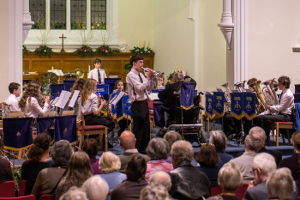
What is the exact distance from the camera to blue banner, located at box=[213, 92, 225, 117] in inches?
320

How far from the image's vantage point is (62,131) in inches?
231

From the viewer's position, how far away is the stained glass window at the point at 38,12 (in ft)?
49.3

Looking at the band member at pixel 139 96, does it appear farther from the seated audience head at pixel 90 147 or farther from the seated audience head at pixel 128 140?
the seated audience head at pixel 90 147

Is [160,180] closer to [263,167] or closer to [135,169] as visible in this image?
[135,169]

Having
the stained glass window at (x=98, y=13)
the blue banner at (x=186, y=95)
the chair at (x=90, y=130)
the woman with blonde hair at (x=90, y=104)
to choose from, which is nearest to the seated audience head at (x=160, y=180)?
→ the chair at (x=90, y=130)

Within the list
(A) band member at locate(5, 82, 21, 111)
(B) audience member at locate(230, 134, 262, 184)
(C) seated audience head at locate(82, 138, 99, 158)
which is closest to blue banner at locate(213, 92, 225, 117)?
(A) band member at locate(5, 82, 21, 111)

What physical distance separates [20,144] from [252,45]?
18.8 feet

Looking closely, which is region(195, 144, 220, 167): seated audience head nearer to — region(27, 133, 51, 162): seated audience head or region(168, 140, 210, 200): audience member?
region(168, 140, 210, 200): audience member

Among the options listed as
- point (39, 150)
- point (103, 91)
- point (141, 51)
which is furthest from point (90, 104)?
point (141, 51)

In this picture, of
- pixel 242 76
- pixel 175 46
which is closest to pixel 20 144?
pixel 242 76

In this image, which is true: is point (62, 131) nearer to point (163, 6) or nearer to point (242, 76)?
point (242, 76)

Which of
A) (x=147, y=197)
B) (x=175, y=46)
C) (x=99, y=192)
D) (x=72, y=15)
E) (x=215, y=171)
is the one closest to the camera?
(x=147, y=197)

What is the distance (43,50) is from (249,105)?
29.7 ft

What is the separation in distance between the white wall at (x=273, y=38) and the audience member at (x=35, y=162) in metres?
6.31
